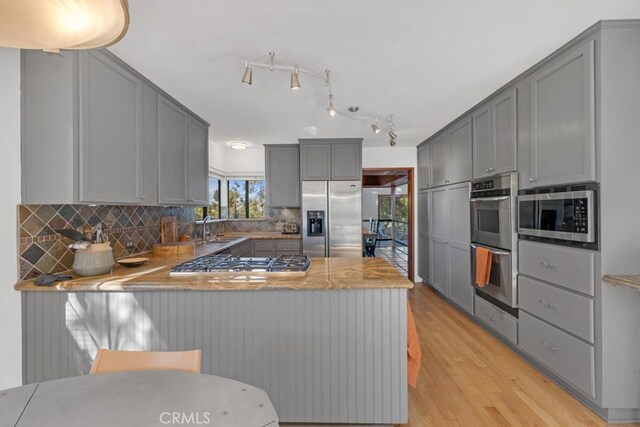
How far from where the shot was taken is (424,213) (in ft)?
15.2

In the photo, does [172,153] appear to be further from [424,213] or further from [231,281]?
[424,213]

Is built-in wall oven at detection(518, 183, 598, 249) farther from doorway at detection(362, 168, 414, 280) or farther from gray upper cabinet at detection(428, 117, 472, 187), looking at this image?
doorway at detection(362, 168, 414, 280)

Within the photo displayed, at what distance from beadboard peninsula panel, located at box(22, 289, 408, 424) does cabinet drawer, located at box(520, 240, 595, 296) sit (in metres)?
1.19

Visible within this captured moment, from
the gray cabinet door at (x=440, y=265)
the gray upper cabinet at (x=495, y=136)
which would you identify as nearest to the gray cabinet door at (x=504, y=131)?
the gray upper cabinet at (x=495, y=136)

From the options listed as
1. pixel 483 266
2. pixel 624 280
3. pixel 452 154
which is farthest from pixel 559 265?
pixel 452 154

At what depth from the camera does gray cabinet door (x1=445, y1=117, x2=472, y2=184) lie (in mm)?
3258

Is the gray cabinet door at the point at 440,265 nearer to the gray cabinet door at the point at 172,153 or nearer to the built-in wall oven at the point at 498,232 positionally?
the built-in wall oven at the point at 498,232

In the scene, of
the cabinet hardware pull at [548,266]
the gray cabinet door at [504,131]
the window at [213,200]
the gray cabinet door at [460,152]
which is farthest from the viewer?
the window at [213,200]

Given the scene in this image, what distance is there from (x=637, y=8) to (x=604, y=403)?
2.25m

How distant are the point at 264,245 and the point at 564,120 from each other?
3.64m

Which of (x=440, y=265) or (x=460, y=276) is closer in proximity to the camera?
(x=460, y=276)

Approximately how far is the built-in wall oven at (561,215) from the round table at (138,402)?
6.82ft

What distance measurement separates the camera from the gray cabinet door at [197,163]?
10.0ft

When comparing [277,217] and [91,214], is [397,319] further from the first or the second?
[277,217]
